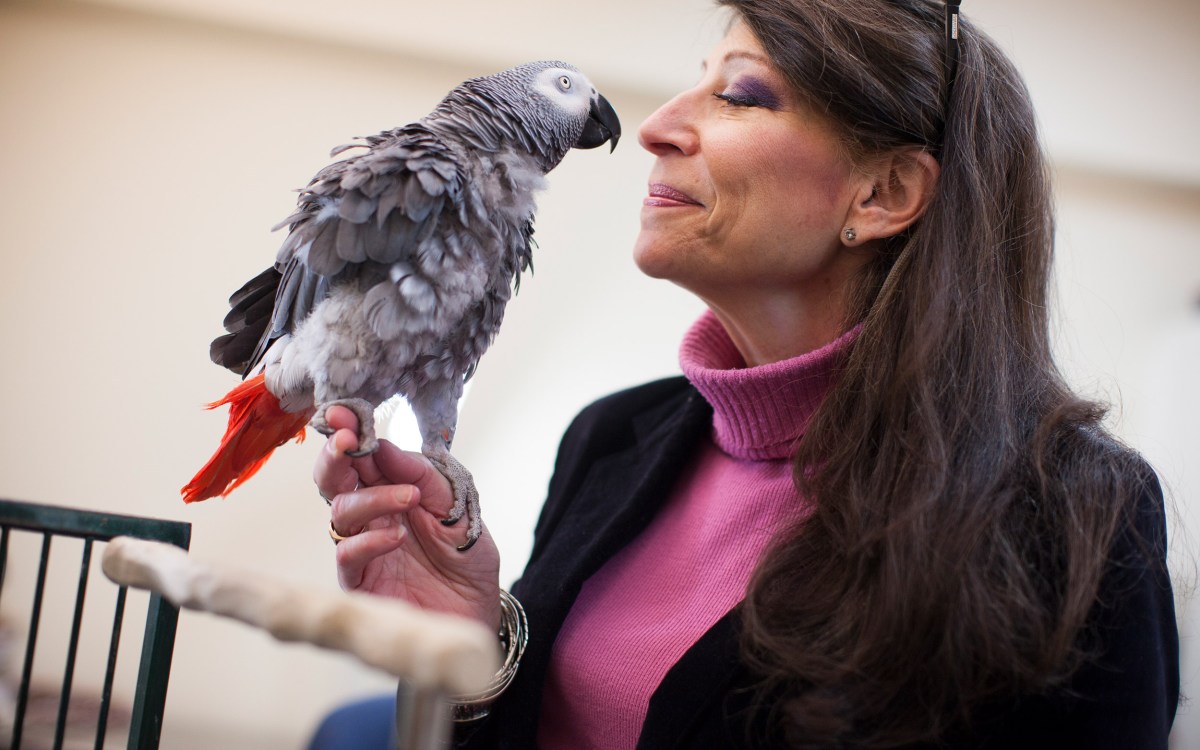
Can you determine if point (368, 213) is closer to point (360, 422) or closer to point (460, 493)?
point (360, 422)

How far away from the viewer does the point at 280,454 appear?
1423mm

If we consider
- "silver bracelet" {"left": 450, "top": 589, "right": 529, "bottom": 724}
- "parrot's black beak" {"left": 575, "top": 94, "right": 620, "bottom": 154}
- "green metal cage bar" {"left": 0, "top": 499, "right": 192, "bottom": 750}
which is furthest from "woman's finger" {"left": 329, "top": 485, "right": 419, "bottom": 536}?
"parrot's black beak" {"left": 575, "top": 94, "right": 620, "bottom": 154}

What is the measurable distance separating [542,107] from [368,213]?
21 cm

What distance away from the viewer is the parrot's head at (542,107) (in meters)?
0.65

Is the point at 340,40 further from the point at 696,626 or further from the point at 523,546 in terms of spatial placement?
the point at 696,626

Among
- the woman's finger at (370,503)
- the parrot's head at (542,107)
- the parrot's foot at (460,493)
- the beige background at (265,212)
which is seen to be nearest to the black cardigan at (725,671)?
the parrot's foot at (460,493)

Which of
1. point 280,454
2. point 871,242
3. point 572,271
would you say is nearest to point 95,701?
point 280,454

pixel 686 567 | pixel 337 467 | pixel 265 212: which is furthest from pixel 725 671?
pixel 265 212

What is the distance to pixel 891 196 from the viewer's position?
0.84m

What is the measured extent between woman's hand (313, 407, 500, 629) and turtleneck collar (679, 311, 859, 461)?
296 millimetres

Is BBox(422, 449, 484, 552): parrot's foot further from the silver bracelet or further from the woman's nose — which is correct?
the woman's nose

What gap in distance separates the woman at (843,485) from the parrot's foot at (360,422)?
0.02 metres

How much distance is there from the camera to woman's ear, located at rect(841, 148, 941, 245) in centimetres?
82

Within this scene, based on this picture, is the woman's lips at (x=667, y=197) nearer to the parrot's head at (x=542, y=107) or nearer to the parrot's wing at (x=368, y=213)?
the parrot's head at (x=542, y=107)
